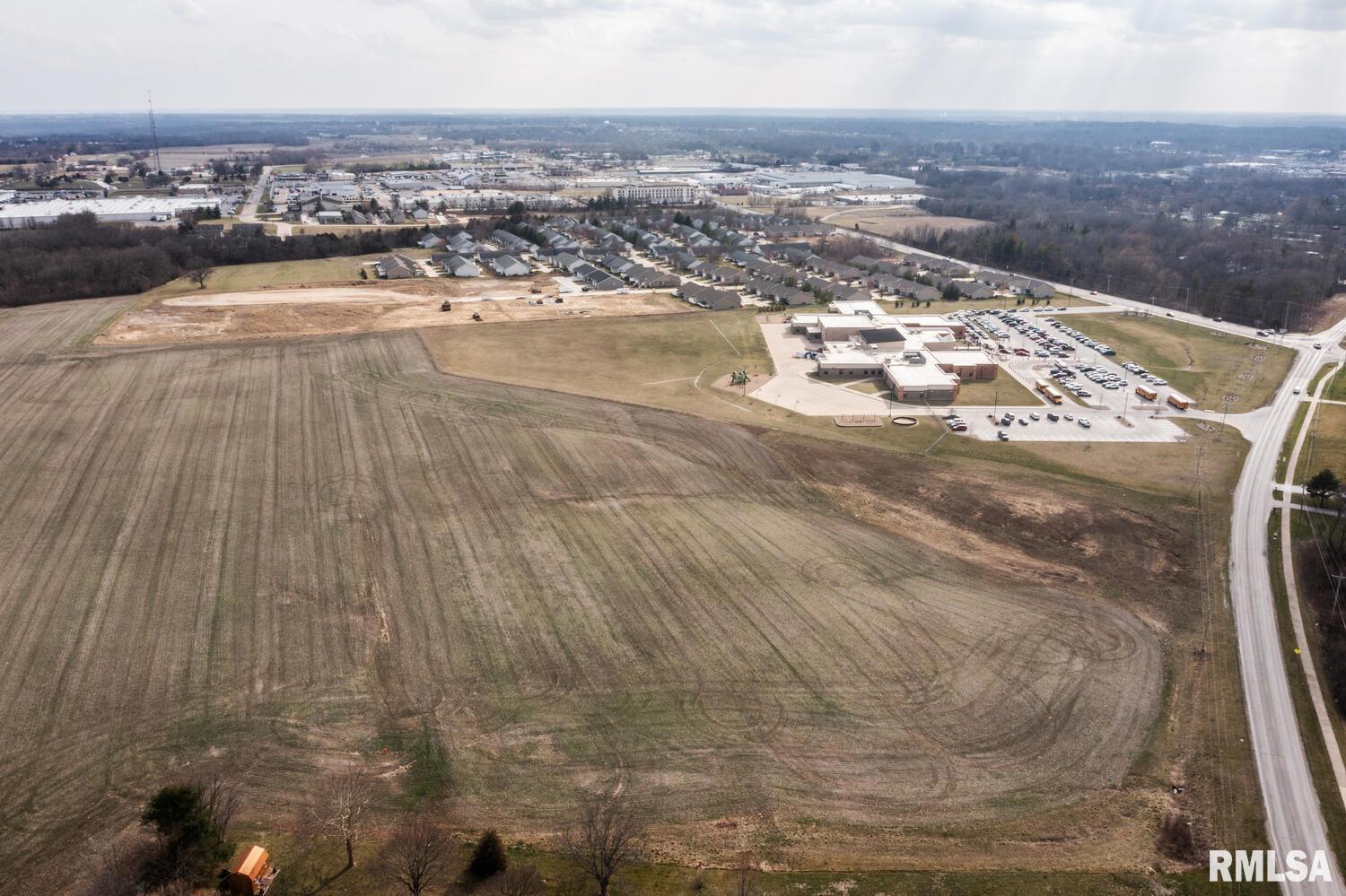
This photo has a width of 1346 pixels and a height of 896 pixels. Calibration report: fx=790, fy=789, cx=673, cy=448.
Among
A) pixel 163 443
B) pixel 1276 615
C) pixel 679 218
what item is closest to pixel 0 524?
pixel 163 443

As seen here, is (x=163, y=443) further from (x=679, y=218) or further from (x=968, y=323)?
(x=679, y=218)

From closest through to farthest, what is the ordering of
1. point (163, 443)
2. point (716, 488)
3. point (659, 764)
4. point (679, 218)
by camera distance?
point (659, 764) → point (716, 488) → point (163, 443) → point (679, 218)

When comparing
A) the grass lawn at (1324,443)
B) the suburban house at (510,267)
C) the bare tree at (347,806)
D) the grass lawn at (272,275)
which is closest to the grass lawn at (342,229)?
the grass lawn at (272,275)

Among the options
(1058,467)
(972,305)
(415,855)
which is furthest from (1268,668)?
(972,305)

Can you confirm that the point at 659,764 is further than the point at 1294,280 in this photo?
No

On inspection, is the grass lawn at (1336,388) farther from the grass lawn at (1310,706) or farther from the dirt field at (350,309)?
the dirt field at (350,309)


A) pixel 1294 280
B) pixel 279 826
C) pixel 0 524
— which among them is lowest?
pixel 279 826

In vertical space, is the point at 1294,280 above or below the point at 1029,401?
above

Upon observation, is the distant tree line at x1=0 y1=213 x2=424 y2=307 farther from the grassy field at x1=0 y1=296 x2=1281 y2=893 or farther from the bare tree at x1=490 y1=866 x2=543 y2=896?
the bare tree at x1=490 y1=866 x2=543 y2=896
